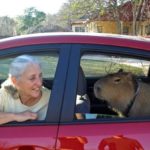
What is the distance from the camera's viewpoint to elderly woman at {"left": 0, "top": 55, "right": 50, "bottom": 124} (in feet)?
10.6

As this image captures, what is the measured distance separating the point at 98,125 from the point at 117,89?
2.07ft

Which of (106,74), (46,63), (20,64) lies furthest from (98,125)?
(106,74)

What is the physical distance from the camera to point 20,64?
3.27 m

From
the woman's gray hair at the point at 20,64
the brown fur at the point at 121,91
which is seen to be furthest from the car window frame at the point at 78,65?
the brown fur at the point at 121,91

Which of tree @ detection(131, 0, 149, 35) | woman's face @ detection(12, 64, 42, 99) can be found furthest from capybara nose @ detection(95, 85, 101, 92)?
tree @ detection(131, 0, 149, 35)

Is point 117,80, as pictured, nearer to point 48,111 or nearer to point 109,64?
point 109,64

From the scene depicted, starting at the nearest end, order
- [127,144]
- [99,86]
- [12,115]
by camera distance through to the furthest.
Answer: [127,144] → [12,115] → [99,86]

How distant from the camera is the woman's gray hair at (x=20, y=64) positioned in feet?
10.6

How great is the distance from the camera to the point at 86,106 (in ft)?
11.3

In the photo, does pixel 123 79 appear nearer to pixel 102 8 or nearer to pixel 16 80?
pixel 16 80

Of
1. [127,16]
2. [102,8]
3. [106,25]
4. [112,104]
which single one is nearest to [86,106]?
[112,104]

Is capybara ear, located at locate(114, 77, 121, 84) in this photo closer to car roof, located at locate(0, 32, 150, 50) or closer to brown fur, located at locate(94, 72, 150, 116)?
brown fur, located at locate(94, 72, 150, 116)

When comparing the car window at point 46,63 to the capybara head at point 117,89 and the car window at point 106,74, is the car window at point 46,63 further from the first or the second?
the capybara head at point 117,89

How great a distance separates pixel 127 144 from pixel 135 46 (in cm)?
65
